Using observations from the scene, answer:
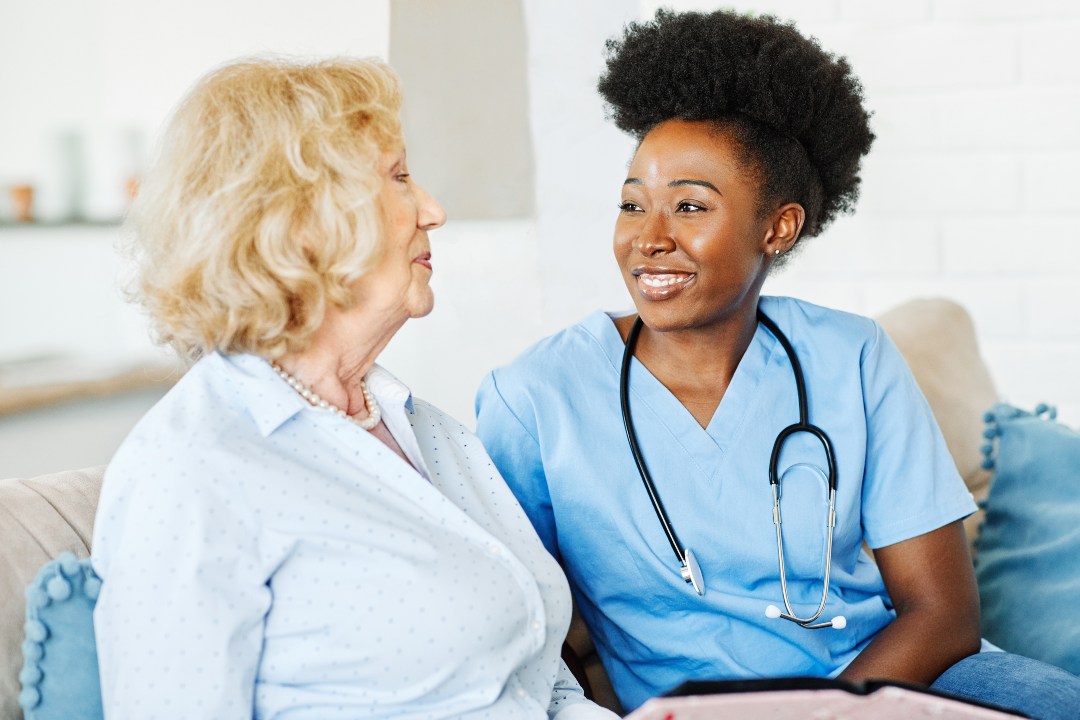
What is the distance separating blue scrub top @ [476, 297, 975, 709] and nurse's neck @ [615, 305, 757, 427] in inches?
1.0

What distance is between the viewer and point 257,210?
3.73 ft

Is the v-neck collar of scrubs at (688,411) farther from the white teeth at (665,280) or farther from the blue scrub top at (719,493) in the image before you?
the white teeth at (665,280)

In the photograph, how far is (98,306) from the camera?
251 cm

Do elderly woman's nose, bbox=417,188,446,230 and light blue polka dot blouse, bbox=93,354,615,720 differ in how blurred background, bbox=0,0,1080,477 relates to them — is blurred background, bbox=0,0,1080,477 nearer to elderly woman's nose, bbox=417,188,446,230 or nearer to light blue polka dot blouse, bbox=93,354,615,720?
elderly woman's nose, bbox=417,188,446,230

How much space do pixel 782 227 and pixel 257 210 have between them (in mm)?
791

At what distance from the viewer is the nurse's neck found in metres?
1.61

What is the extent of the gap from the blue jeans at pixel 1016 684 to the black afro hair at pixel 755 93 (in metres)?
0.65

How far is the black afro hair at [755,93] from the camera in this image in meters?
1.57

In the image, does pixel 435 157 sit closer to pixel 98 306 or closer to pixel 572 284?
pixel 572 284

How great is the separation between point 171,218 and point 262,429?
0.76ft

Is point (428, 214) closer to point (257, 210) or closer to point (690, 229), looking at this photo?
point (257, 210)

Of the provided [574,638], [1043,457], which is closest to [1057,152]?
[1043,457]

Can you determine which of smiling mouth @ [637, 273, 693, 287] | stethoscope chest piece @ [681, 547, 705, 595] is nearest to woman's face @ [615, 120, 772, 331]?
smiling mouth @ [637, 273, 693, 287]

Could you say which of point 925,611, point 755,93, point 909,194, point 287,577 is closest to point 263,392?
point 287,577
